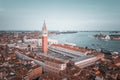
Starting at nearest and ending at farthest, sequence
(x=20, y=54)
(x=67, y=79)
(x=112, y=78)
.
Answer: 1. (x=67, y=79)
2. (x=112, y=78)
3. (x=20, y=54)

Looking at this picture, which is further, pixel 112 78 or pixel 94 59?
pixel 94 59

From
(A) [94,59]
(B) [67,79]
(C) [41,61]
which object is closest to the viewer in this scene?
(B) [67,79]

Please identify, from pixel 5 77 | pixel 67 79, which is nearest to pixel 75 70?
pixel 67 79

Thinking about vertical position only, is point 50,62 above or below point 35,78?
above

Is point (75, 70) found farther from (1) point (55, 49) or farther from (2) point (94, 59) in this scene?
(1) point (55, 49)

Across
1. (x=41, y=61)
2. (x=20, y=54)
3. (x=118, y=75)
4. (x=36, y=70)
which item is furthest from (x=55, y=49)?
(x=118, y=75)

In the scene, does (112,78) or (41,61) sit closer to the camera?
(112,78)

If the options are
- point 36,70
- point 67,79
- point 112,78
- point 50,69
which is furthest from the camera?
point 50,69

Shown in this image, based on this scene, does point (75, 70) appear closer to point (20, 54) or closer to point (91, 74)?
point (91, 74)

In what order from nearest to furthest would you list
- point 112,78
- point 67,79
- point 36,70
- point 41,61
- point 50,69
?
1. point 67,79
2. point 112,78
3. point 36,70
4. point 50,69
5. point 41,61
